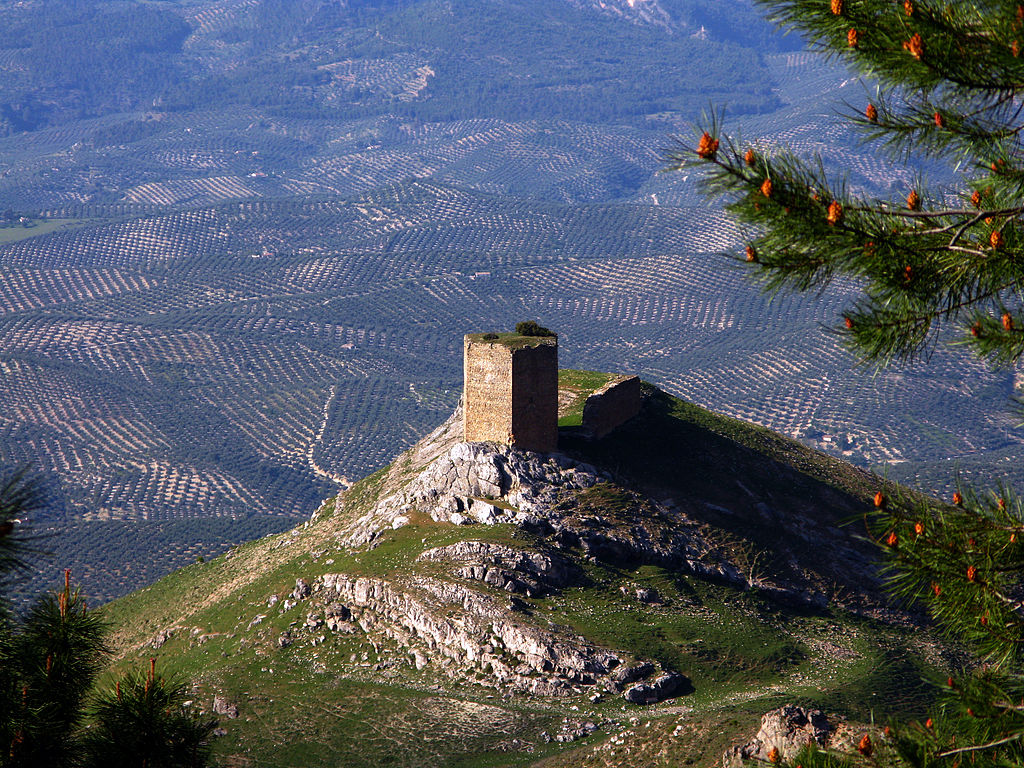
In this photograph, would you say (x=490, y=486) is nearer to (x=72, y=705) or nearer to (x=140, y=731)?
(x=140, y=731)

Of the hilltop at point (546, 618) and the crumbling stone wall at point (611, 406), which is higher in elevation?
the crumbling stone wall at point (611, 406)

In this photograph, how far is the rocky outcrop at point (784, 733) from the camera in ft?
87.1

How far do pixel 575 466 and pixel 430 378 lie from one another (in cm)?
14283

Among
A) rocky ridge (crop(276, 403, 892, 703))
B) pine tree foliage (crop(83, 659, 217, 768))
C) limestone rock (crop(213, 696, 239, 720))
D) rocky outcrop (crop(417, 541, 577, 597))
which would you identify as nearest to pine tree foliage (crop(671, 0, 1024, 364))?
pine tree foliage (crop(83, 659, 217, 768))

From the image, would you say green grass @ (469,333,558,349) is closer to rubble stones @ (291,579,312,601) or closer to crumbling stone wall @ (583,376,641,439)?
Answer: crumbling stone wall @ (583,376,641,439)

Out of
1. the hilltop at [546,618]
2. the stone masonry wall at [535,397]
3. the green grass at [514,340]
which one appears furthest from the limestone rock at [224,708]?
the green grass at [514,340]

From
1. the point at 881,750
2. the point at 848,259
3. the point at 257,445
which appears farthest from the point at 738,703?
the point at 257,445

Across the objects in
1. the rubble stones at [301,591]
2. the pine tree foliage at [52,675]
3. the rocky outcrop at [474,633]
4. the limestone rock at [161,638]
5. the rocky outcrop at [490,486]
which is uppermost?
the pine tree foliage at [52,675]

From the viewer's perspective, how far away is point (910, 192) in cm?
1263

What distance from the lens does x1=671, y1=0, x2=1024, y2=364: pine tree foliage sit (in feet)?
38.4

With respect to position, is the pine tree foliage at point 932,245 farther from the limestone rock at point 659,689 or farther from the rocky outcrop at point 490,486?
the rocky outcrop at point 490,486

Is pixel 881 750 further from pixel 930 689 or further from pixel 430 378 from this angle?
pixel 430 378

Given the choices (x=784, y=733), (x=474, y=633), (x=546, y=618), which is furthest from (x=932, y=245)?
(x=474, y=633)

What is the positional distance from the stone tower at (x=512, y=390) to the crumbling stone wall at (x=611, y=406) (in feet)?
13.0
